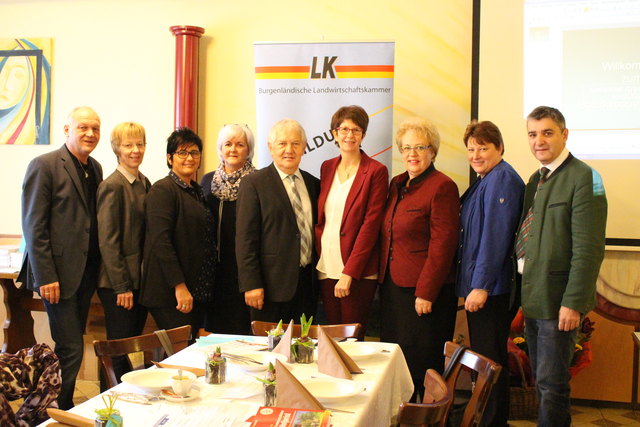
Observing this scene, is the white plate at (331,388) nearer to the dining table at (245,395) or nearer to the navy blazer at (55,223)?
the dining table at (245,395)

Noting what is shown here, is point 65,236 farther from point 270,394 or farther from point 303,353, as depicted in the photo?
point 270,394

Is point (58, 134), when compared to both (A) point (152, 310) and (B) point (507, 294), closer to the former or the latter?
(A) point (152, 310)

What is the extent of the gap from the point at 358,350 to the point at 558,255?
104cm

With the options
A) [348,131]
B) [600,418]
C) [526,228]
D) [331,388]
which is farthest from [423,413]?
[600,418]

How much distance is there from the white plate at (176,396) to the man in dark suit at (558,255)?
5.49ft

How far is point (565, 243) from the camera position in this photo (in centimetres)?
286

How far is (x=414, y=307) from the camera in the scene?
3301 mm

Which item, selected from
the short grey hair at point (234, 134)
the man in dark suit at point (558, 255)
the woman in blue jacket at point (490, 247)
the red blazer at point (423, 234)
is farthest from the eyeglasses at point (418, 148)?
the short grey hair at point (234, 134)

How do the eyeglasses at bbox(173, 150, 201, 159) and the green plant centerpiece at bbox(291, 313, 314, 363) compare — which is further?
the eyeglasses at bbox(173, 150, 201, 159)

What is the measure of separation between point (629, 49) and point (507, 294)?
1996 millimetres

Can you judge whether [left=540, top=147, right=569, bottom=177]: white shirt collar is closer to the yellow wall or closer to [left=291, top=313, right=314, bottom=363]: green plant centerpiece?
[left=291, top=313, right=314, bottom=363]: green plant centerpiece

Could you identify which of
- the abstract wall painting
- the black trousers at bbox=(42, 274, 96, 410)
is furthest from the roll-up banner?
the abstract wall painting

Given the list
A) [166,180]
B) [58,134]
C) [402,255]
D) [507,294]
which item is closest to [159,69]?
[58,134]

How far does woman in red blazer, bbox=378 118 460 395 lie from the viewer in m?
3.21
